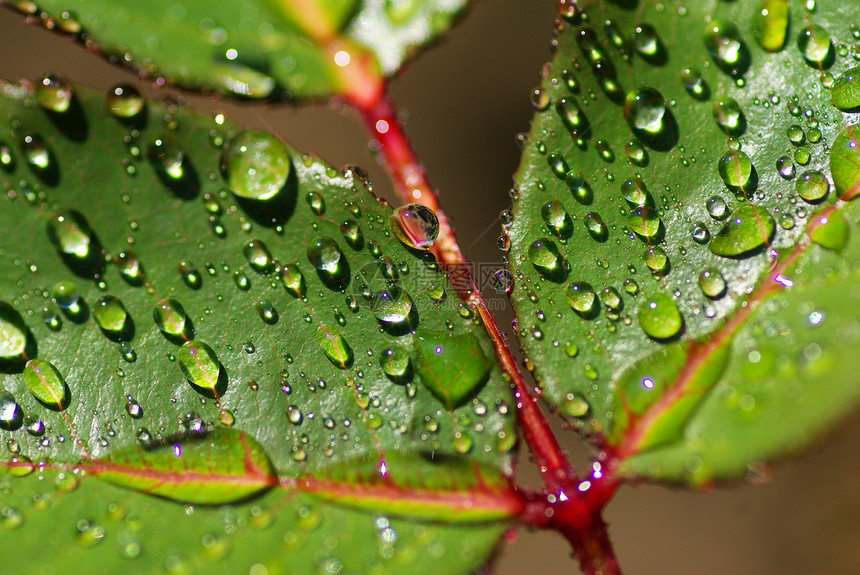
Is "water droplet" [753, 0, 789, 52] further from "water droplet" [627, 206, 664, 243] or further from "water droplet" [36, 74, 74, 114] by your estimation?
"water droplet" [36, 74, 74, 114]

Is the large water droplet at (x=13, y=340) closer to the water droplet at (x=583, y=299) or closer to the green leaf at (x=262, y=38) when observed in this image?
the green leaf at (x=262, y=38)

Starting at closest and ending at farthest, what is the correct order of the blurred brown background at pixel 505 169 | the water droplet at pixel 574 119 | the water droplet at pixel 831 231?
the water droplet at pixel 831 231, the water droplet at pixel 574 119, the blurred brown background at pixel 505 169

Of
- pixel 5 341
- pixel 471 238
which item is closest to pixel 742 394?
pixel 5 341

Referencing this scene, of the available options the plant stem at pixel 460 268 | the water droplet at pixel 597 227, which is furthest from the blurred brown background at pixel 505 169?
the water droplet at pixel 597 227

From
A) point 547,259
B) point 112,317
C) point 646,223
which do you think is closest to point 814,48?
point 646,223

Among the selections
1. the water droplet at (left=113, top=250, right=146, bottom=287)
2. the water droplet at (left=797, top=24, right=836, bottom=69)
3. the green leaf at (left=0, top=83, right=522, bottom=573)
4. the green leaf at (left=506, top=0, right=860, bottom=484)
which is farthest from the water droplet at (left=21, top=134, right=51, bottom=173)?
the water droplet at (left=797, top=24, right=836, bottom=69)

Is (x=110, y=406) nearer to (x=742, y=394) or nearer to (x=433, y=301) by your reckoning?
(x=433, y=301)
